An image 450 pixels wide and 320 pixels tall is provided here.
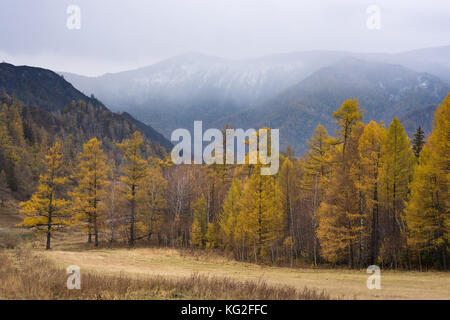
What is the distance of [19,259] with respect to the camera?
1989 centimetres

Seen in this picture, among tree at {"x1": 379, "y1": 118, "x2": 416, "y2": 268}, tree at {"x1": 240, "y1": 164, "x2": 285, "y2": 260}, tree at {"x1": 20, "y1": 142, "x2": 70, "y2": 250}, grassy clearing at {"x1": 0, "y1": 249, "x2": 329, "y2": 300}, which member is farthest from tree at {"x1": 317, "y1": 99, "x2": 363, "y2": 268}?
tree at {"x1": 20, "y1": 142, "x2": 70, "y2": 250}

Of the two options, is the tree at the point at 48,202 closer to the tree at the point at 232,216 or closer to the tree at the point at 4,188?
the tree at the point at 232,216

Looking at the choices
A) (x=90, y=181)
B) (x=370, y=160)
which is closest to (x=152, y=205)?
(x=90, y=181)

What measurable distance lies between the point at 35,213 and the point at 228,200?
824 inches

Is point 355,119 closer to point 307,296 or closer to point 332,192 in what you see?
point 332,192

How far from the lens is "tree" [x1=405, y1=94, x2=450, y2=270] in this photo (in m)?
23.7

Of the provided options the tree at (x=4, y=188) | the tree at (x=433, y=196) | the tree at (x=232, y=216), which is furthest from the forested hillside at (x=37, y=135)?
the tree at (x=433, y=196)

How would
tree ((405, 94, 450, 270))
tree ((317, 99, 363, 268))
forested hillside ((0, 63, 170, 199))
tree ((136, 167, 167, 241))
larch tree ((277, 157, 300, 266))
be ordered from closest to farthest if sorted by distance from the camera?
tree ((405, 94, 450, 270)) → tree ((317, 99, 363, 268)) → larch tree ((277, 157, 300, 266)) → tree ((136, 167, 167, 241)) → forested hillside ((0, 63, 170, 199))

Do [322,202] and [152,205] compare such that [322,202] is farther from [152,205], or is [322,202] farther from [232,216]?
[152,205]

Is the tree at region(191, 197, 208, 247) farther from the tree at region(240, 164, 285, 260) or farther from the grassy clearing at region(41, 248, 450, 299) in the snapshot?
the tree at region(240, 164, 285, 260)

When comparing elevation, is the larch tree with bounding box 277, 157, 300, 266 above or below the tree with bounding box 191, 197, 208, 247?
above

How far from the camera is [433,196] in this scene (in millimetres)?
24969

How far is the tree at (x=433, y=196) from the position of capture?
23688 millimetres
